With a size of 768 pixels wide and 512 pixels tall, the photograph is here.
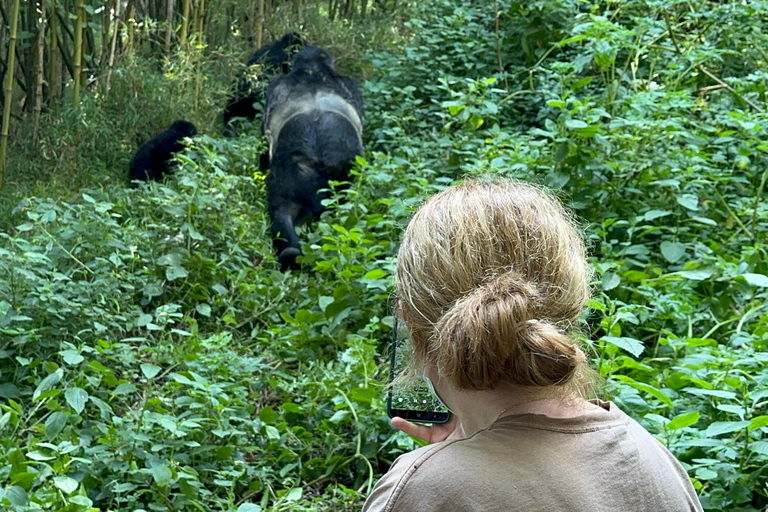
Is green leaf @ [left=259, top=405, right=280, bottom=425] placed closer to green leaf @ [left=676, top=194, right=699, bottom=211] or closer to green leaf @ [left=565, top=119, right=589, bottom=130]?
green leaf @ [left=565, top=119, right=589, bottom=130]

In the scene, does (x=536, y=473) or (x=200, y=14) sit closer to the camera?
(x=536, y=473)

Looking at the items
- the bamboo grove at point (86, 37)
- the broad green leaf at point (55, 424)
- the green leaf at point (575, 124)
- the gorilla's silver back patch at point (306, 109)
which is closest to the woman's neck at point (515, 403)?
the broad green leaf at point (55, 424)

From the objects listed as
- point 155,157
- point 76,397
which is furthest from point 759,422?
point 155,157

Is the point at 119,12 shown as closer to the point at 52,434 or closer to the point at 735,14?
the point at 735,14

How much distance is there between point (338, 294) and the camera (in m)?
3.47

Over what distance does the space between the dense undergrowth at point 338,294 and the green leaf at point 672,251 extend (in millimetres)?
16

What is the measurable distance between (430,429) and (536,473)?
0.89 feet

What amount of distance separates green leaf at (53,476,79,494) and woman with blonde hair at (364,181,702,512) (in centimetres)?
126

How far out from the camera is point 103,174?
16.6ft

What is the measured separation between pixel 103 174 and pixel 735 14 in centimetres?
352

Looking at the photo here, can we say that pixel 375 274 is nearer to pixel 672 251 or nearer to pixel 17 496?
pixel 672 251

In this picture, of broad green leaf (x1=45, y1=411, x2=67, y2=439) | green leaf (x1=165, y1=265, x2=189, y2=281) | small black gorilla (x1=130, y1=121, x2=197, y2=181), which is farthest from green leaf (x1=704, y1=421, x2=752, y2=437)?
small black gorilla (x1=130, y1=121, x2=197, y2=181)

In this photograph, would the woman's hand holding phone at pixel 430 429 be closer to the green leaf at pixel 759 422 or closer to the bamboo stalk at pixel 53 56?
the green leaf at pixel 759 422

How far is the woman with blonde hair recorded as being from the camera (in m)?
1.06
